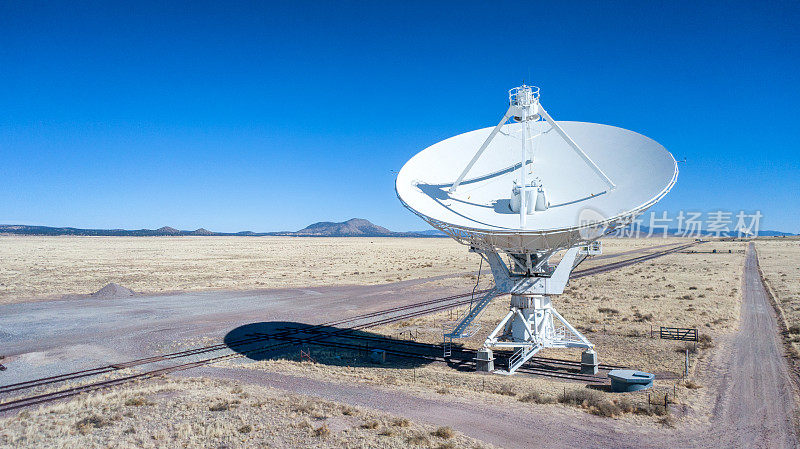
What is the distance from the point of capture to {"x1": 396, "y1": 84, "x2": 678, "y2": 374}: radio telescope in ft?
70.0

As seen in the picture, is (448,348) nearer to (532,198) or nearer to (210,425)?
(532,198)

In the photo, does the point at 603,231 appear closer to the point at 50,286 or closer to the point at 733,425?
the point at 733,425

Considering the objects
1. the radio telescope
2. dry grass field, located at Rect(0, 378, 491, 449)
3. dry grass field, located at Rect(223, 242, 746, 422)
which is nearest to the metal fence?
dry grass field, located at Rect(223, 242, 746, 422)

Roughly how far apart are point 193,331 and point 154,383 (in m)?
11.5

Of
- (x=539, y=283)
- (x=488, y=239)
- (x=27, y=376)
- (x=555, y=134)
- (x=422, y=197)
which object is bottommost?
(x=27, y=376)

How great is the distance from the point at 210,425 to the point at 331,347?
12882 millimetres

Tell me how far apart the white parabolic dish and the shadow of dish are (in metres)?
6.81

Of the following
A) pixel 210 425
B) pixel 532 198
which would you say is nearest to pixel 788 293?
pixel 532 198

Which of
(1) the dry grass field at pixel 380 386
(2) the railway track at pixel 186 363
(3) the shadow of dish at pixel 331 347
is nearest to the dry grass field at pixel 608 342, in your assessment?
(1) the dry grass field at pixel 380 386

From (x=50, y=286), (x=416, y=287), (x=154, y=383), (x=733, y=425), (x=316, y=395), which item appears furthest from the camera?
(x=416, y=287)

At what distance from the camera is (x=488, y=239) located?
21.8 metres

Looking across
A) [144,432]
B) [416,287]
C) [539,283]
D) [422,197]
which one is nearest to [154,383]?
[144,432]

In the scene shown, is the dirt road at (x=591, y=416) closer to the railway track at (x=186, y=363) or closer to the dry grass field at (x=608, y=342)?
the dry grass field at (x=608, y=342)

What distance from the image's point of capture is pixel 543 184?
25125mm
